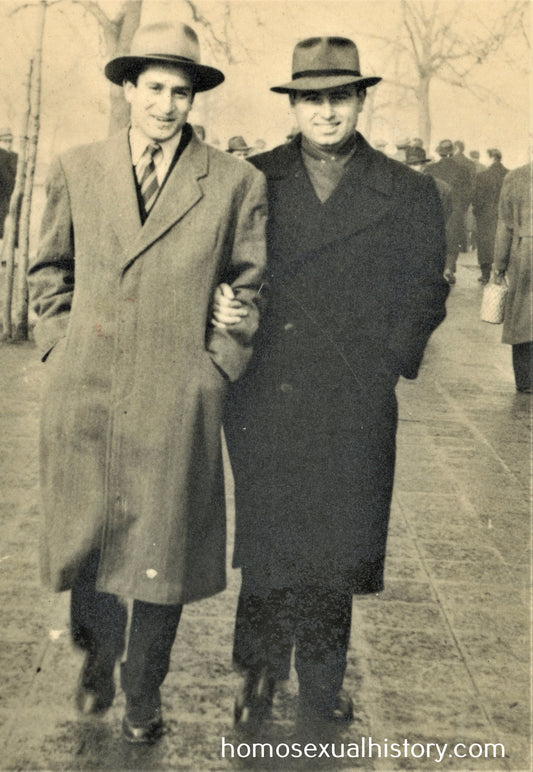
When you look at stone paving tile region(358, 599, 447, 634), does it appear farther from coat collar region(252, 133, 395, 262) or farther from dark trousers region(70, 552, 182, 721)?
coat collar region(252, 133, 395, 262)

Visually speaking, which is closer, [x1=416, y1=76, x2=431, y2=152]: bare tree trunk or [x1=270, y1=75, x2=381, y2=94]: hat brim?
[x1=270, y1=75, x2=381, y2=94]: hat brim

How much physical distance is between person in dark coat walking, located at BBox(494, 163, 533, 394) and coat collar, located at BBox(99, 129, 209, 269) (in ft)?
19.4

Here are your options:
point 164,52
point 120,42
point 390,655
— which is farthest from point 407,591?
point 120,42

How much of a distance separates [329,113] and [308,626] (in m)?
1.61

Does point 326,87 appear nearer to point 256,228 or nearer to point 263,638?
point 256,228

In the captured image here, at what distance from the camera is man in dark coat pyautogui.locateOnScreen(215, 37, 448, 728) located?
3.12m

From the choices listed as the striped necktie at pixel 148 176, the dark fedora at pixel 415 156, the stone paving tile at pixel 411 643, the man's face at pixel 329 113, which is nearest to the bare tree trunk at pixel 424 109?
the dark fedora at pixel 415 156

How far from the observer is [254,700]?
128 inches

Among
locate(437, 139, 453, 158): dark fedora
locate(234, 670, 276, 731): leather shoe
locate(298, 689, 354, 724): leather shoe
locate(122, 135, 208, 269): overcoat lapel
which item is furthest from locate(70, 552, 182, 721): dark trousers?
locate(437, 139, 453, 158): dark fedora

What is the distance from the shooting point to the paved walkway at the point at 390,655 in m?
3.05

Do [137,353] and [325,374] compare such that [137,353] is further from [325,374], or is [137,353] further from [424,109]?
[424,109]

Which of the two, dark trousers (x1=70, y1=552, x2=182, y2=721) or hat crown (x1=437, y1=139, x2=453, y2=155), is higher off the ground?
hat crown (x1=437, y1=139, x2=453, y2=155)

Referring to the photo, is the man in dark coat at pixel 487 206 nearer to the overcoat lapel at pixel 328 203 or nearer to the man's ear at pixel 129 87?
the overcoat lapel at pixel 328 203

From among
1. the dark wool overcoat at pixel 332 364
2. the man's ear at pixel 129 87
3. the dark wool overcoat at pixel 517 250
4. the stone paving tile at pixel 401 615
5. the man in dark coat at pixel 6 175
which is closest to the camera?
the man's ear at pixel 129 87
